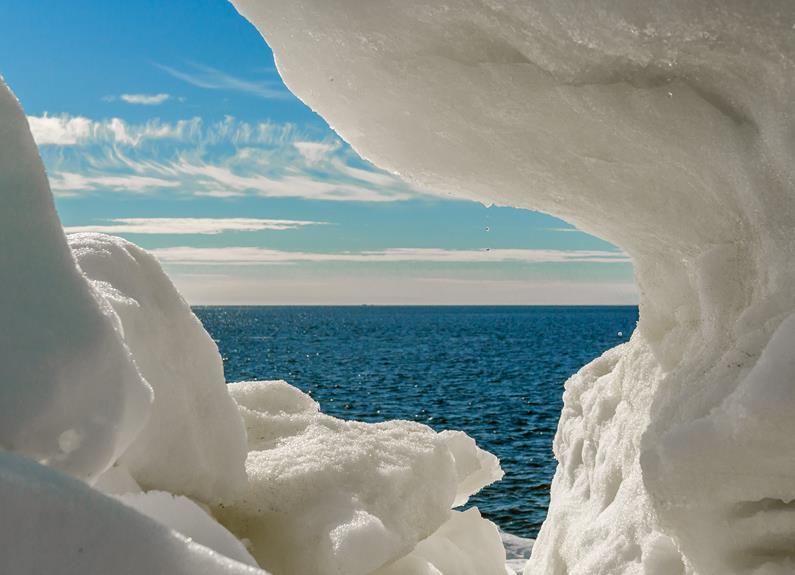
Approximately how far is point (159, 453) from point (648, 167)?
3.55 meters

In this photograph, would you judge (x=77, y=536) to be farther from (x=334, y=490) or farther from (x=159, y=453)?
(x=334, y=490)

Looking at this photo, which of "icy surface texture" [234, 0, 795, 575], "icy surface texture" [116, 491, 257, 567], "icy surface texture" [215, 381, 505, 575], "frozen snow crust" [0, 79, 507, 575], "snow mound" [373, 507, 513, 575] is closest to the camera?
"frozen snow crust" [0, 79, 507, 575]

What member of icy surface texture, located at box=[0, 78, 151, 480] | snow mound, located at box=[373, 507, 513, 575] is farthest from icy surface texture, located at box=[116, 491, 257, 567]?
snow mound, located at box=[373, 507, 513, 575]

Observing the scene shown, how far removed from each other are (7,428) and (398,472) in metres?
3.77

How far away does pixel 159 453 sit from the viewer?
17.4 ft

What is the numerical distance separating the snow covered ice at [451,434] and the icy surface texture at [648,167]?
16 millimetres

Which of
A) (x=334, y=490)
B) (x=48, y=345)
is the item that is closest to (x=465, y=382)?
(x=334, y=490)

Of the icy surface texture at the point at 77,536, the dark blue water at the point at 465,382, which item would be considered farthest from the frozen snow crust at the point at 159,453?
the dark blue water at the point at 465,382

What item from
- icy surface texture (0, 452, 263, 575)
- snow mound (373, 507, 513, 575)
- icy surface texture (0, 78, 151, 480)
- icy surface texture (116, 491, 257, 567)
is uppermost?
icy surface texture (0, 78, 151, 480)

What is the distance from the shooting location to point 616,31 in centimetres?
403

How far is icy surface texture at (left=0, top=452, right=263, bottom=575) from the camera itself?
2.21 metres

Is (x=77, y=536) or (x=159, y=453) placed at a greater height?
(x=77, y=536)

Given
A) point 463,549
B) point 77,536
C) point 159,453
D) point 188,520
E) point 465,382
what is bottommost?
point 465,382

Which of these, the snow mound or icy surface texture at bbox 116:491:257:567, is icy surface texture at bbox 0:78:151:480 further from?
the snow mound
